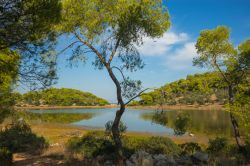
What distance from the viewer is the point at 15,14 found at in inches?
403

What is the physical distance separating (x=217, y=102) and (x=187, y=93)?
1986 centimetres

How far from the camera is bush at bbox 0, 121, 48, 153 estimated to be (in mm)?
19502

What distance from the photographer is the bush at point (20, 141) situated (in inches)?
768

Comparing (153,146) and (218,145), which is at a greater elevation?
(153,146)

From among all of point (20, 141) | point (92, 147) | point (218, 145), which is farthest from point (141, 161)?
point (20, 141)

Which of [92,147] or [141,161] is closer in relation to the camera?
[141,161]

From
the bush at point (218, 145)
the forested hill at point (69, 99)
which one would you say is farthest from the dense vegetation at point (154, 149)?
the forested hill at point (69, 99)

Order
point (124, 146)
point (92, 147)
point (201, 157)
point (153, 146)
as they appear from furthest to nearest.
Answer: point (124, 146) < point (153, 146) < point (92, 147) < point (201, 157)

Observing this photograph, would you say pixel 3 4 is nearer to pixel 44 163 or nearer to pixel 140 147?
pixel 44 163

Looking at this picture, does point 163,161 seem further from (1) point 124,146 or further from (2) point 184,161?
Answer: (1) point 124,146

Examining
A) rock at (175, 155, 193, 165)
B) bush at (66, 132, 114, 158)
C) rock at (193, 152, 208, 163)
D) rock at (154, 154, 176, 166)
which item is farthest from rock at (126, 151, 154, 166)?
rock at (193, 152, 208, 163)

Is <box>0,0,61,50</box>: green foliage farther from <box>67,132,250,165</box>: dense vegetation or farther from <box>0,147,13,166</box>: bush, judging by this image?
<box>67,132,250,165</box>: dense vegetation

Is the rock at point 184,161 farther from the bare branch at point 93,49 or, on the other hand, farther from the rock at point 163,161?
the bare branch at point 93,49

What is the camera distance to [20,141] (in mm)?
21094
